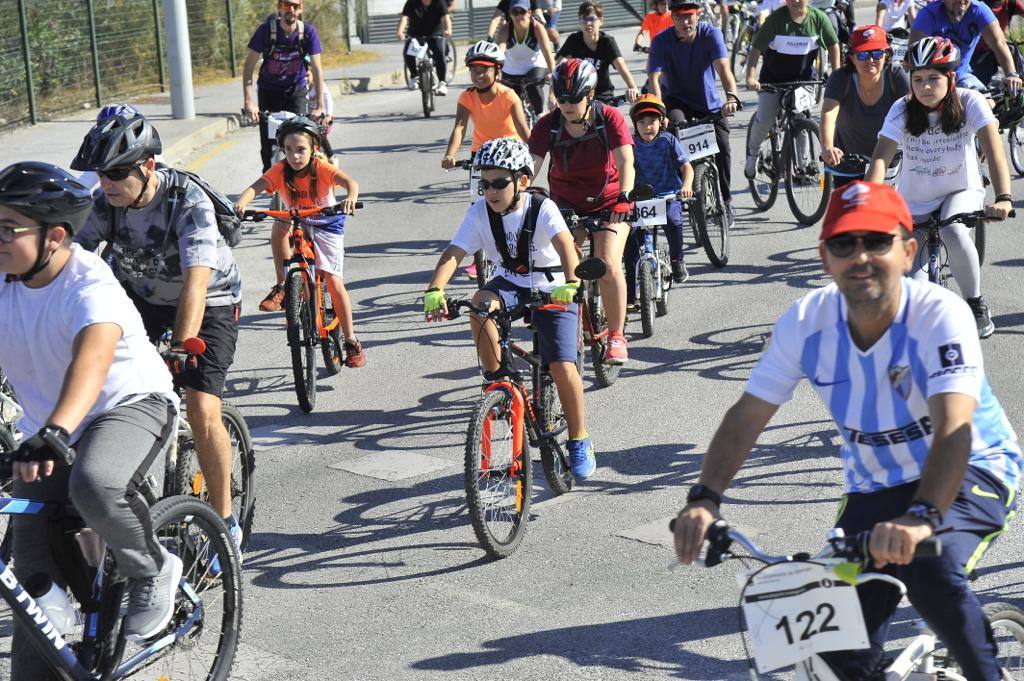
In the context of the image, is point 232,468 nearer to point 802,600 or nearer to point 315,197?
point 315,197

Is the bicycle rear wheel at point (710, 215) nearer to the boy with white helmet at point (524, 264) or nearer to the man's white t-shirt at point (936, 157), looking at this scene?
the man's white t-shirt at point (936, 157)

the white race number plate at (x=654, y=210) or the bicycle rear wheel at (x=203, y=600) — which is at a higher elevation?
the white race number plate at (x=654, y=210)

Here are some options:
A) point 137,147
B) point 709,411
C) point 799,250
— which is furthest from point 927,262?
point 137,147

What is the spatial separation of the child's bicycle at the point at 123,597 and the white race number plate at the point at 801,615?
6.72ft

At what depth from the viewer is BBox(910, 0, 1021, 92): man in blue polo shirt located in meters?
12.5

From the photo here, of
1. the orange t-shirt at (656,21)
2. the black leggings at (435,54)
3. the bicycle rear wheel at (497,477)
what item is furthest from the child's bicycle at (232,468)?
the black leggings at (435,54)

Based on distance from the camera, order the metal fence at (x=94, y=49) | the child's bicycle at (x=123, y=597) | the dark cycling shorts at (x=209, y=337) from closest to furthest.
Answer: the child's bicycle at (x=123, y=597) → the dark cycling shorts at (x=209, y=337) → the metal fence at (x=94, y=49)

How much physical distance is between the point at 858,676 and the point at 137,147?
3.70 meters

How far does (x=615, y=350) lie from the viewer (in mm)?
9148

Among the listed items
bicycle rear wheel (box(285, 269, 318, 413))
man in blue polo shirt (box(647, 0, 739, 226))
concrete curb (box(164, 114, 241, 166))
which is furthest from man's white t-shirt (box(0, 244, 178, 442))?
concrete curb (box(164, 114, 241, 166))


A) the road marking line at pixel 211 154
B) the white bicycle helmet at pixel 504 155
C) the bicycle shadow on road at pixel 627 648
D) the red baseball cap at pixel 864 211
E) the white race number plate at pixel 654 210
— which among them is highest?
the red baseball cap at pixel 864 211

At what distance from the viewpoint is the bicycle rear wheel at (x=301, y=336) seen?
29.5ft

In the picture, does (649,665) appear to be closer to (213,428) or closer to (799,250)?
(213,428)

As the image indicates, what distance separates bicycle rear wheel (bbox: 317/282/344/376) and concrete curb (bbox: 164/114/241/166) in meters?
8.33
